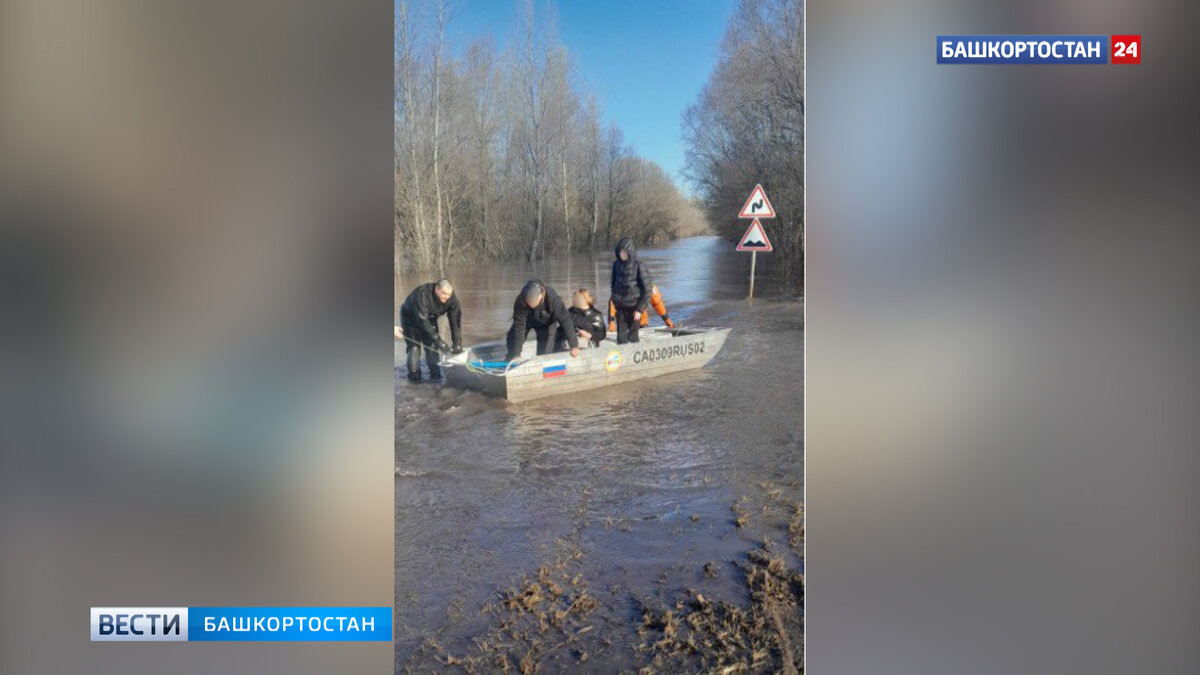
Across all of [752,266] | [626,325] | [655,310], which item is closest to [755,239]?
[752,266]

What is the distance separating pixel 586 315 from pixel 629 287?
234mm

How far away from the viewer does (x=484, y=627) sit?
2953mm

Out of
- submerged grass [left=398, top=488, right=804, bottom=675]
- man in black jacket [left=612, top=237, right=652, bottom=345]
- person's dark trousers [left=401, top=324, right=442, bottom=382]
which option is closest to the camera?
submerged grass [left=398, top=488, right=804, bottom=675]

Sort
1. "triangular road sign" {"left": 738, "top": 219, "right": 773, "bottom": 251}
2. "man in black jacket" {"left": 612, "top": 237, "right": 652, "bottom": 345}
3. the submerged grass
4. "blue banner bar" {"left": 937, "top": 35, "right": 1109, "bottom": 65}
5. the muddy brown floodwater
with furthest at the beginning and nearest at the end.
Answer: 1. "man in black jacket" {"left": 612, "top": 237, "right": 652, "bottom": 345}
2. "triangular road sign" {"left": 738, "top": 219, "right": 773, "bottom": 251}
3. the muddy brown floodwater
4. the submerged grass
5. "blue banner bar" {"left": 937, "top": 35, "right": 1109, "bottom": 65}

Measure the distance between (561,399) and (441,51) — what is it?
5.27 ft

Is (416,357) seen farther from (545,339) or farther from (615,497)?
(615,497)

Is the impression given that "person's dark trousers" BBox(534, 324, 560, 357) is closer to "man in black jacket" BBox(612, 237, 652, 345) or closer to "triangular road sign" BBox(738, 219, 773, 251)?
"man in black jacket" BBox(612, 237, 652, 345)

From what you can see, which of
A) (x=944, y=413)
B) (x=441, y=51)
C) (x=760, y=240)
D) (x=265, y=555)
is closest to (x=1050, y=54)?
(x=944, y=413)

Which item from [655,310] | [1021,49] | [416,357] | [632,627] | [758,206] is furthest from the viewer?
[655,310]

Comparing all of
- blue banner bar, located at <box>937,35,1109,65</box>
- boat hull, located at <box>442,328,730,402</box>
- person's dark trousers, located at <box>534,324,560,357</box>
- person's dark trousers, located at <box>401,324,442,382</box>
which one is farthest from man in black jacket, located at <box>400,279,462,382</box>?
blue banner bar, located at <box>937,35,1109,65</box>

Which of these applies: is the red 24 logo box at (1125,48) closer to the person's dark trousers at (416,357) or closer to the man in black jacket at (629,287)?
the man in black jacket at (629,287)

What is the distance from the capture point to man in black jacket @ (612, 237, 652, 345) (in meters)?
3.30

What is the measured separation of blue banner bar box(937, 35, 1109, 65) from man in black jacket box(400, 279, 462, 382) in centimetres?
206

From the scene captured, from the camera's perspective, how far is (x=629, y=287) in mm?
3324
